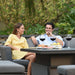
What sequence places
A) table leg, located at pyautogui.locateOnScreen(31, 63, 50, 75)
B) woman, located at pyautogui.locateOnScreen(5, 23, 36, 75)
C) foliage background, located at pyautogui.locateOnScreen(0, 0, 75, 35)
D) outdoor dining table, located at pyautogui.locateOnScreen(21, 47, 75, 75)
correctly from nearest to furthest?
1. outdoor dining table, located at pyautogui.locateOnScreen(21, 47, 75, 75)
2. table leg, located at pyautogui.locateOnScreen(31, 63, 50, 75)
3. woman, located at pyautogui.locateOnScreen(5, 23, 36, 75)
4. foliage background, located at pyautogui.locateOnScreen(0, 0, 75, 35)

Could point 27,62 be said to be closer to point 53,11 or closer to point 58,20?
point 53,11

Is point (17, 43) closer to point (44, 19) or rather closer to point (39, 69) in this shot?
point (39, 69)

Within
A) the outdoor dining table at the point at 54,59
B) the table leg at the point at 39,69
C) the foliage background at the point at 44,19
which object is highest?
the foliage background at the point at 44,19

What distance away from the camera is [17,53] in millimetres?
6930

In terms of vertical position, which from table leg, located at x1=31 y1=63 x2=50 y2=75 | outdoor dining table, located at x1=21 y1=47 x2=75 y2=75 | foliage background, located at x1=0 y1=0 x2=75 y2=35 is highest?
foliage background, located at x1=0 y1=0 x2=75 y2=35

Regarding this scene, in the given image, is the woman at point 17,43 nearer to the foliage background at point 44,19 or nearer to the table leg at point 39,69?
the table leg at point 39,69

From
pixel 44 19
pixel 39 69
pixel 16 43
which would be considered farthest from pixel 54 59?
pixel 44 19

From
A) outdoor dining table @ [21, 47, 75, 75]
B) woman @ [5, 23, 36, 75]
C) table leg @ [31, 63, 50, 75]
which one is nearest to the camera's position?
outdoor dining table @ [21, 47, 75, 75]

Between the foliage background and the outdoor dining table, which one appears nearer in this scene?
the outdoor dining table

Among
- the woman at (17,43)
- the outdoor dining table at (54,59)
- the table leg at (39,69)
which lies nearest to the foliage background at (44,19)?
the woman at (17,43)

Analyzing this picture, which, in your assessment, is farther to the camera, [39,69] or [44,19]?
[44,19]

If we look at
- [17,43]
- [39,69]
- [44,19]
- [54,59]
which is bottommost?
[39,69]

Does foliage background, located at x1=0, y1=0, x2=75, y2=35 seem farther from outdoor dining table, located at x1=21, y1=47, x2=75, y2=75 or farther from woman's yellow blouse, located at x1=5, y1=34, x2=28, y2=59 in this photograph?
outdoor dining table, located at x1=21, y1=47, x2=75, y2=75

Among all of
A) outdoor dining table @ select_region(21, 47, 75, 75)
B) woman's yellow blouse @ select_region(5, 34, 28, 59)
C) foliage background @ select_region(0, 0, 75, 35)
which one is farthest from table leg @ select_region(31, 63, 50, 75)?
foliage background @ select_region(0, 0, 75, 35)
